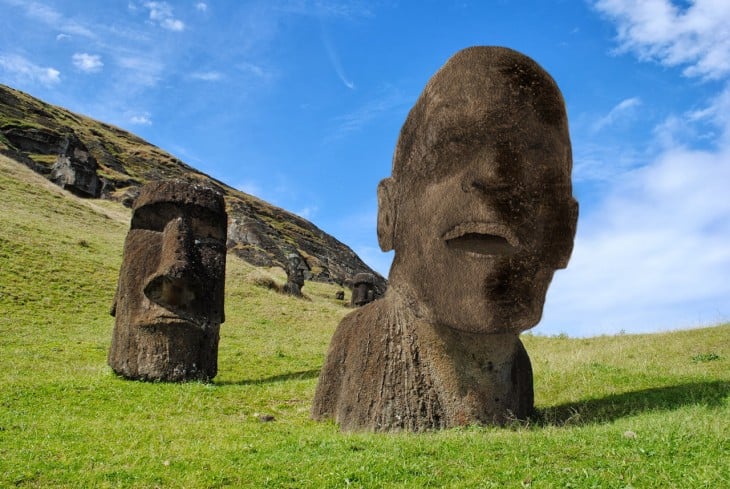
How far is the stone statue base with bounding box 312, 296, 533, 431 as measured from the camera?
7.07 m

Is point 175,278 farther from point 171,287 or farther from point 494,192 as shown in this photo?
point 494,192

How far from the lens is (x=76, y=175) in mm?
58312

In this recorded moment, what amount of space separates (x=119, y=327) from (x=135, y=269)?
119cm

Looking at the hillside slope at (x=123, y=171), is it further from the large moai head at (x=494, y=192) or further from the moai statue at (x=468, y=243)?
the large moai head at (x=494, y=192)

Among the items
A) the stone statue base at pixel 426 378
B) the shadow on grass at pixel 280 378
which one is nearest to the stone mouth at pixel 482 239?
the stone statue base at pixel 426 378

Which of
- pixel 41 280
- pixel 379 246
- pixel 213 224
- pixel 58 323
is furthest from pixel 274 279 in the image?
pixel 379 246

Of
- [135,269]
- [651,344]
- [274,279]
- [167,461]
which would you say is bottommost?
[167,461]

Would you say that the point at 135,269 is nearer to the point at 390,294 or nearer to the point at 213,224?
the point at 213,224

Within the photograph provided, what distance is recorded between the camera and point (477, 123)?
666 centimetres

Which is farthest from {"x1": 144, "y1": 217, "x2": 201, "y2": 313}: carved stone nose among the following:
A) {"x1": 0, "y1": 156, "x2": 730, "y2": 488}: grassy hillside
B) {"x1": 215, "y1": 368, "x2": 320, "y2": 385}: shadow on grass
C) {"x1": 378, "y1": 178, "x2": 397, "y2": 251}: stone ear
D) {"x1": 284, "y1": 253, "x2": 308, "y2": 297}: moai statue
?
{"x1": 284, "y1": 253, "x2": 308, "y2": 297}: moai statue

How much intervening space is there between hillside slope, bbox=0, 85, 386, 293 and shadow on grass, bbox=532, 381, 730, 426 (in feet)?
118

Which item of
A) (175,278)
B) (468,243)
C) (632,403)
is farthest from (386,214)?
(175,278)

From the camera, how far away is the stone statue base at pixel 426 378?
7070mm

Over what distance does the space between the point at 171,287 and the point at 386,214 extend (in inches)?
228
